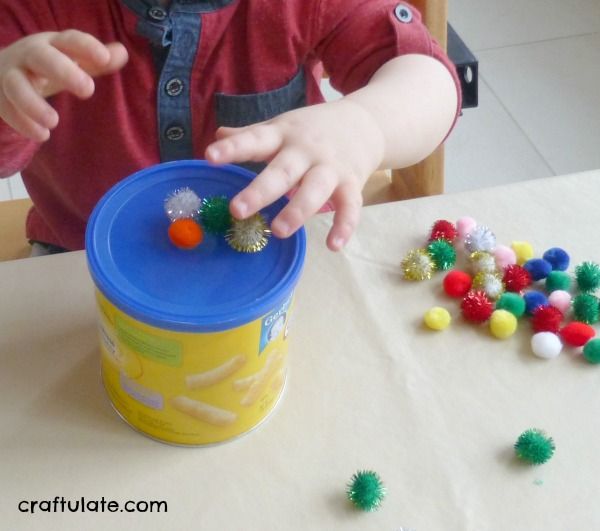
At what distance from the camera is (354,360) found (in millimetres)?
486

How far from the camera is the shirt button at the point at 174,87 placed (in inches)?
24.3

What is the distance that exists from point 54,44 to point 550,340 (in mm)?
343

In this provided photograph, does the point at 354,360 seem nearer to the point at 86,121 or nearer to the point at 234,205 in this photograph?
the point at 234,205

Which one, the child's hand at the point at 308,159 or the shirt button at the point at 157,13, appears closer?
the child's hand at the point at 308,159

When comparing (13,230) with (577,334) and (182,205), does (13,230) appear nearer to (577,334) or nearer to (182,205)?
(182,205)

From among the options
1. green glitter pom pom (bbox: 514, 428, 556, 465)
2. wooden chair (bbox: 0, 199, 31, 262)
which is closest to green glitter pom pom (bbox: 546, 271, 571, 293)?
green glitter pom pom (bbox: 514, 428, 556, 465)

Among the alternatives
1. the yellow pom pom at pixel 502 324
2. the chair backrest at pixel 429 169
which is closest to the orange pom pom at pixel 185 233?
the yellow pom pom at pixel 502 324

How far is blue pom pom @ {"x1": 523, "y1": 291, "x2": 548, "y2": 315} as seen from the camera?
0.51 meters

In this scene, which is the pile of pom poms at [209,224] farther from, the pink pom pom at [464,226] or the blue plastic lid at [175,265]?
the pink pom pom at [464,226]

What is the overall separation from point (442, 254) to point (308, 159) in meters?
0.14

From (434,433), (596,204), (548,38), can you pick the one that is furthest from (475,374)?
(548,38)

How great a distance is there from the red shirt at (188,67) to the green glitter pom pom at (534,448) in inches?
11.8

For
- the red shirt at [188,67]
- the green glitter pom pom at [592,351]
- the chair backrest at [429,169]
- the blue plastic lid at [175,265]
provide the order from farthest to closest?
the chair backrest at [429,169] → the red shirt at [188,67] → the green glitter pom pom at [592,351] → the blue plastic lid at [175,265]

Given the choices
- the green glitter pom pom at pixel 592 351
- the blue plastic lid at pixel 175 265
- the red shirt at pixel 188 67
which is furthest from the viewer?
the red shirt at pixel 188 67
